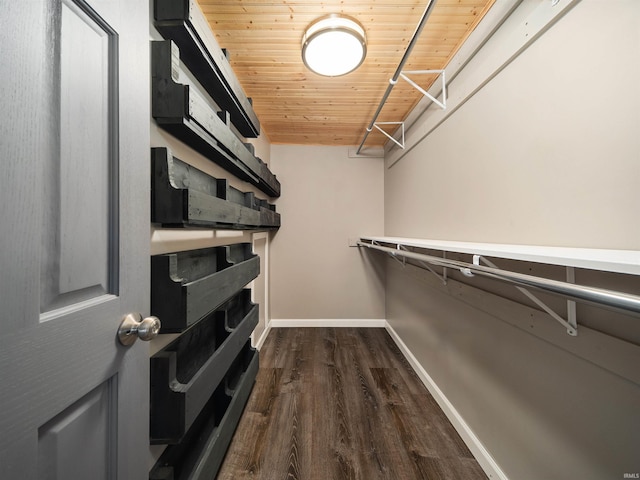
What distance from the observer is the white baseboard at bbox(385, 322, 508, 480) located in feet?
3.91

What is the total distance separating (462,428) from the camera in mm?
1425

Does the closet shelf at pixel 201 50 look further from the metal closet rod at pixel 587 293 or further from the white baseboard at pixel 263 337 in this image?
the white baseboard at pixel 263 337

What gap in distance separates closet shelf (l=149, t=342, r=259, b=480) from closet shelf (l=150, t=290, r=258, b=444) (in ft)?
0.65

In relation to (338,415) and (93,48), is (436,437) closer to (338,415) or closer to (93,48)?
(338,415)

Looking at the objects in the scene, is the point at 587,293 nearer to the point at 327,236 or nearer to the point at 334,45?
the point at 334,45

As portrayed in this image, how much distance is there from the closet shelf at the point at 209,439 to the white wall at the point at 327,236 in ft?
4.94

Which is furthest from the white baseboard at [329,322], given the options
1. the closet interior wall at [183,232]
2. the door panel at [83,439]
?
the door panel at [83,439]

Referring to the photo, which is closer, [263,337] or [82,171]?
[82,171]

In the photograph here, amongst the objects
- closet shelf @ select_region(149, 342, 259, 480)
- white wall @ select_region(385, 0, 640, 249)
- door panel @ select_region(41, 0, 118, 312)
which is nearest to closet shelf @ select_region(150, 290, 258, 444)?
closet shelf @ select_region(149, 342, 259, 480)

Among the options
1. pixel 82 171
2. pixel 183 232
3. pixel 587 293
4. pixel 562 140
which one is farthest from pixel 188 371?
pixel 562 140

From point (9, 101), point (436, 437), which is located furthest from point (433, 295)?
point (9, 101)

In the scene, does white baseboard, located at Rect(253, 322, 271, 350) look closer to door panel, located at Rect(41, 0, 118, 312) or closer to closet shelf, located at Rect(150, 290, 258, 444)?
closet shelf, located at Rect(150, 290, 258, 444)

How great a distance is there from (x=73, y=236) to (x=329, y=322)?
9.53 feet

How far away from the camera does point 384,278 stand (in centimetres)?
318
